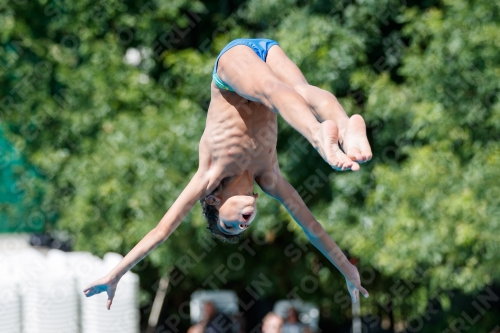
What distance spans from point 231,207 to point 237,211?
0.05m

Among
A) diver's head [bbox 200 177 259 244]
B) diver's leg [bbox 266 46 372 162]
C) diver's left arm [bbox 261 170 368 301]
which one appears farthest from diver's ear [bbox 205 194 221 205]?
diver's leg [bbox 266 46 372 162]

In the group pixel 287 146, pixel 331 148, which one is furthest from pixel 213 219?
pixel 287 146

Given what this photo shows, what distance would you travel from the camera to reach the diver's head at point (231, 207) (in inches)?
196

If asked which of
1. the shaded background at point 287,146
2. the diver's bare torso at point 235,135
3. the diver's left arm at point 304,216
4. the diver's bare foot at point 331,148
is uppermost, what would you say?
the diver's bare foot at point 331,148

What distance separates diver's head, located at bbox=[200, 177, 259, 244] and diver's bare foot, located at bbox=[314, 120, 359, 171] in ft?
3.24

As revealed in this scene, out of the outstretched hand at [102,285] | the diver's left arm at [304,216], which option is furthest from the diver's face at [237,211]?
the outstretched hand at [102,285]

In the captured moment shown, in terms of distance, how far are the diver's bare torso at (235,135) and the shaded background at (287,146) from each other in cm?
359

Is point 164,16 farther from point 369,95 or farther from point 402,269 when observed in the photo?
point 402,269

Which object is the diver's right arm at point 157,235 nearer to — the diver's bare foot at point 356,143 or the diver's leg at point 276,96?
the diver's leg at point 276,96

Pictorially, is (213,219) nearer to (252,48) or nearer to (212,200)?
(212,200)

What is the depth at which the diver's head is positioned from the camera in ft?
16.3

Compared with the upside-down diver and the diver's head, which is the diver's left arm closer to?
the upside-down diver

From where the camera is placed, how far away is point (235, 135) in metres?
5.03

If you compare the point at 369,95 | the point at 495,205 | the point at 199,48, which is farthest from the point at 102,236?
the point at 495,205
